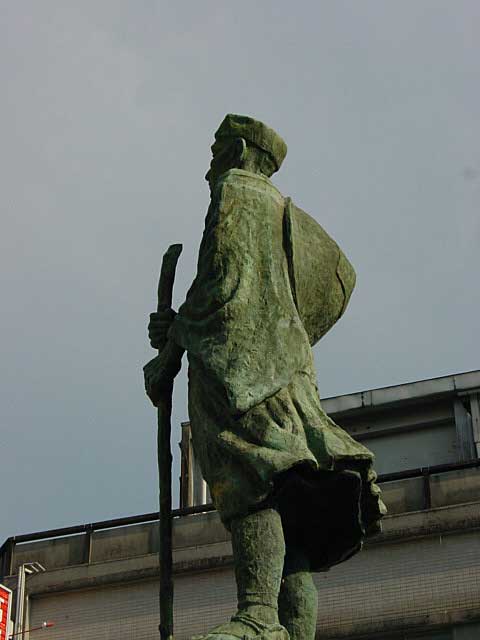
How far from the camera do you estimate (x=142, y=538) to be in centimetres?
3109

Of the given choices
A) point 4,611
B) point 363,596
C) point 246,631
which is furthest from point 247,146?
point 4,611

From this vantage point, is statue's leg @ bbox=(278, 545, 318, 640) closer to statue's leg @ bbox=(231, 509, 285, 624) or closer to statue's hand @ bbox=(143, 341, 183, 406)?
statue's leg @ bbox=(231, 509, 285, 624)

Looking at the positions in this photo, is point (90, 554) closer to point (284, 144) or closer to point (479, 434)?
point (479, 434)

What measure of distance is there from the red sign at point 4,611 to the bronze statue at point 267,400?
2117 centimetres

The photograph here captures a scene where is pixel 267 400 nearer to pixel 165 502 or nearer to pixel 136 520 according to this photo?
pixel 165 502

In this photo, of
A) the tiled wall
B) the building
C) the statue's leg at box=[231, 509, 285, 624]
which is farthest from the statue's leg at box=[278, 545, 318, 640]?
the tiled wall

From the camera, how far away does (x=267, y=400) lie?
9062mm

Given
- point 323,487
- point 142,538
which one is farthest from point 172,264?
point 142,538

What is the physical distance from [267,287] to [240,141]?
111cm

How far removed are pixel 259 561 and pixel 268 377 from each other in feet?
3.35

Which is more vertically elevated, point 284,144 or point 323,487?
point 284,144

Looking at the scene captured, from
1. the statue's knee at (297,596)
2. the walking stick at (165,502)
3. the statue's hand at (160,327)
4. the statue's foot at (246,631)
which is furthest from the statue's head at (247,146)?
the statue's foot at (246,631)

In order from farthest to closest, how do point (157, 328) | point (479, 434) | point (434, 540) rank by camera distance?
point (479, 434)
point (434, 540)
point (157, 328)

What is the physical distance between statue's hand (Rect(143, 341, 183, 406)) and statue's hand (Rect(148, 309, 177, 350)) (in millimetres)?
113
